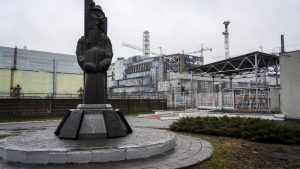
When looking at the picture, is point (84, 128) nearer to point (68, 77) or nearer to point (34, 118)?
point (34, 118)

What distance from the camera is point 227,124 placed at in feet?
39.1

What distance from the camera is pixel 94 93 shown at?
9156mm

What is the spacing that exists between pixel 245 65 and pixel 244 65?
0.34ft

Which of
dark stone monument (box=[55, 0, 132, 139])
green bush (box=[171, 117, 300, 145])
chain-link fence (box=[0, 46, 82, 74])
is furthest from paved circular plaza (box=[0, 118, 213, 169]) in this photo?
chain-link fence (box=[0, 46, 82, 74])

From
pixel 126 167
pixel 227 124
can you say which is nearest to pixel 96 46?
pixel 126 167

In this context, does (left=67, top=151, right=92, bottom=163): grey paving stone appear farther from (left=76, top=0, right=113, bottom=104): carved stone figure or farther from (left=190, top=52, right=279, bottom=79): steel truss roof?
(left=190, top=52, right=279, bottom=79): steel truss roof

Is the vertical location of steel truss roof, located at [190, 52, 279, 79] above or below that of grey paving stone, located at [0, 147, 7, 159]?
above

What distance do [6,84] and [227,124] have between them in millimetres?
29219

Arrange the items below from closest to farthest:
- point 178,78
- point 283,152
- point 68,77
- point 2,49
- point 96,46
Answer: point 283,152 < point 96,46 < point 68,77 < point 2,49 < point 178,78

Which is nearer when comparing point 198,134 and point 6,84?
point 198,134

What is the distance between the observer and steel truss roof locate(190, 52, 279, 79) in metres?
26.7

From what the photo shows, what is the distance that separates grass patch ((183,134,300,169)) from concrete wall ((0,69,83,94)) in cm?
3072

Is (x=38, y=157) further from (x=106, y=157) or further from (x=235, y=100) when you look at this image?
(x=235, y=100)

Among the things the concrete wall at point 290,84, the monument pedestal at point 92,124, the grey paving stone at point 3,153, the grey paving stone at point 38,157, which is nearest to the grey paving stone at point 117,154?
the grey paving stone at point 38,157
